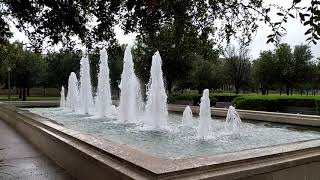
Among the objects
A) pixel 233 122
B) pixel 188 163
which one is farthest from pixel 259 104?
pixel 188 163

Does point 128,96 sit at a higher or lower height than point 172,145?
higher

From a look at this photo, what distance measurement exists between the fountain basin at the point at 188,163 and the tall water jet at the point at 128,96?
8226 mm

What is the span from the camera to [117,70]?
44.3 m

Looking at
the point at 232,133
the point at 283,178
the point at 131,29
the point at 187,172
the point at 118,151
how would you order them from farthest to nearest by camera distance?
the point at 232,133
the point at 118,151
the point at 283,178
the point at 131,29
the point at 187,172

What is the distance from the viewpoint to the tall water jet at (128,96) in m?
14.4

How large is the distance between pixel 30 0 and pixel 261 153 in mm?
3006

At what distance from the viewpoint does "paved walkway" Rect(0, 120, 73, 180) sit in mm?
5704

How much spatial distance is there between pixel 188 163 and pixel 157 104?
9033mm

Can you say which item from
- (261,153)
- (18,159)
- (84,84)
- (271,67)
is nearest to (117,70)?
(271,67)

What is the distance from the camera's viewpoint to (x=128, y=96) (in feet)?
51.0

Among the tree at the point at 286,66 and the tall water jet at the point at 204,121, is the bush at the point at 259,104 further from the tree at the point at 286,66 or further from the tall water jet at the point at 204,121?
the tree at the point at 286,66

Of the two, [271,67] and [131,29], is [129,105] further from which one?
[271,67]

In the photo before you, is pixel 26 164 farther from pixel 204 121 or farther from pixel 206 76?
pixel 206 76

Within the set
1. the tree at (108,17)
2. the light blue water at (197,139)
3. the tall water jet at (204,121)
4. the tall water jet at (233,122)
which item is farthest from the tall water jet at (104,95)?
the tree at (108,17)
